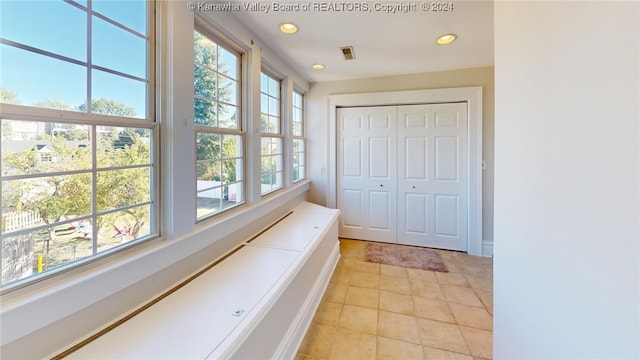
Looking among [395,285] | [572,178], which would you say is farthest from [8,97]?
[395,285]

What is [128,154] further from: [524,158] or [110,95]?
[524,158]

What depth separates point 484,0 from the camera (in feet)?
5.77

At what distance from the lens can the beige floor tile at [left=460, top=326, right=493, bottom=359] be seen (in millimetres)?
1705

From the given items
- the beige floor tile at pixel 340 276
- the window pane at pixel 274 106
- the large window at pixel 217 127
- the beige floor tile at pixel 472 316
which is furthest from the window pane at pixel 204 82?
the beige floor tile at pixel 472 316

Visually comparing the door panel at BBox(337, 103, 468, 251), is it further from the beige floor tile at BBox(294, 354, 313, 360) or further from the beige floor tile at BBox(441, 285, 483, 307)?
the beige floor tile at BBox(294, 354, 313, 360)

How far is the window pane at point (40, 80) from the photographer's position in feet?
2.82

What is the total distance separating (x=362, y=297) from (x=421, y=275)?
0.86 metres

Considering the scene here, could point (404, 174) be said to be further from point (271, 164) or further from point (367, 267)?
point (271, 164)

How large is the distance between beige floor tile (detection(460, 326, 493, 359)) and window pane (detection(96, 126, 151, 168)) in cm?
236

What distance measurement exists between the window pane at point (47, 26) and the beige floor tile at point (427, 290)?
9.43 feet

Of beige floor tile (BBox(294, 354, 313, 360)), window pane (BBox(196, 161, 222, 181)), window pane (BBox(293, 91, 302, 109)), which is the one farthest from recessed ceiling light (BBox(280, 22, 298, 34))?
beige floor tile (BBox(294, 354, 313, 360))

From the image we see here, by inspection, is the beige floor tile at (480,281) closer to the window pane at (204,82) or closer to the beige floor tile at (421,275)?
the beige floor tile at (421,275)

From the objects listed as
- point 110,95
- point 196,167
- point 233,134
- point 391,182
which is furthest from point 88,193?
point 391,182

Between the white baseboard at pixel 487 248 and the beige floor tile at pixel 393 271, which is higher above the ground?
the white baseboard at pixel 487 248
